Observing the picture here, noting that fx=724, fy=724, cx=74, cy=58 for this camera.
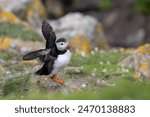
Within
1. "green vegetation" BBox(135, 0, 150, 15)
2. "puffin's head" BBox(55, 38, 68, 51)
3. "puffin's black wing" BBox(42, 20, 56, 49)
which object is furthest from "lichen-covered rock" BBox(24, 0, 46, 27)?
"green vegetation" BBox(135, 0, 150, 15)

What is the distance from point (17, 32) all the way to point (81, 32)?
5.19 m

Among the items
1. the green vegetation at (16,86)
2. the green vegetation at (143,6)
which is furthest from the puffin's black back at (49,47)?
the green vegetation at (143,6)

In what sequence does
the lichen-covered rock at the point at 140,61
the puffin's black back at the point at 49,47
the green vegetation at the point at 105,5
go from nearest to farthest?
the puffin's black back at the point at 49,47 < the lichen-covered rock at the point at 140,61 < the green vegetation at the point at 105,5

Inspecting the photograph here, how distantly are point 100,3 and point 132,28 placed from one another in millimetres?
4411

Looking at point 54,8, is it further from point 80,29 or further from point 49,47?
point 49,47

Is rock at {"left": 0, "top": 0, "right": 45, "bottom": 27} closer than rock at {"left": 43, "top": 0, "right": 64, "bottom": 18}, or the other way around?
rock at {"left": 0, "top": 0, "right": 45, "bottom": 27}

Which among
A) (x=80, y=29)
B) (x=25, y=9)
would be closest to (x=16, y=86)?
(x=80, y=29)

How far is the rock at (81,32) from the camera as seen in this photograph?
105ft

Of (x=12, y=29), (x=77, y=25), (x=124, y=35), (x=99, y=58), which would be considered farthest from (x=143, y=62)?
(x=124, y=35)

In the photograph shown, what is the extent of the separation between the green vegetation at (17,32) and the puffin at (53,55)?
394 inches

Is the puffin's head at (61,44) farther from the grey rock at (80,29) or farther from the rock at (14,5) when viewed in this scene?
the rock at (14,5)

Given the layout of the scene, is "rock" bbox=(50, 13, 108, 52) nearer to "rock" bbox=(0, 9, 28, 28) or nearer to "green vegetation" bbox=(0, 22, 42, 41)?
"rock" bbox=(0, 9, 28, 28)

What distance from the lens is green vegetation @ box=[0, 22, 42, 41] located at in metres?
28.3

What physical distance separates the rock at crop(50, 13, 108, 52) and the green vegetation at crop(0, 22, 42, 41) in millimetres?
2817
